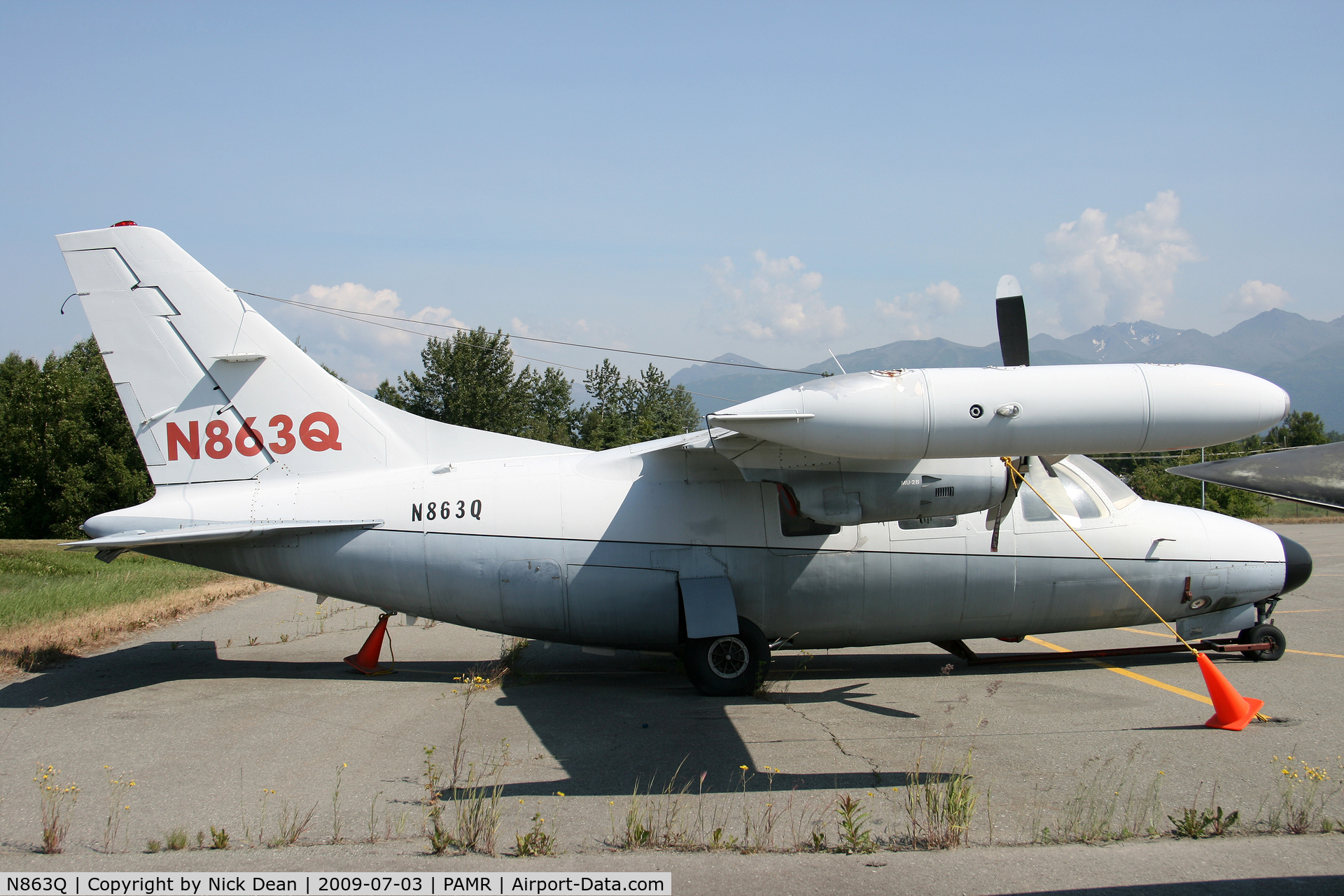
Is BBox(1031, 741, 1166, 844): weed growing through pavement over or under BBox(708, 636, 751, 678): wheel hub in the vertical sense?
under

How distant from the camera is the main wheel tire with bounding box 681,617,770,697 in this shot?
9.12 m

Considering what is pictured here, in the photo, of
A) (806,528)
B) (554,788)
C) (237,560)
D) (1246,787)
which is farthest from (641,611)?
(1246,787)

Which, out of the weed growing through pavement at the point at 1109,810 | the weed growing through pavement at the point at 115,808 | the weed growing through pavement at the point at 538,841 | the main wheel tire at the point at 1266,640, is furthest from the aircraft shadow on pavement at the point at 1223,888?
the main wheel tire at the point at 1266,640

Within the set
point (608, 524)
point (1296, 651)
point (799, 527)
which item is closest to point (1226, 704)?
point (799, 527)

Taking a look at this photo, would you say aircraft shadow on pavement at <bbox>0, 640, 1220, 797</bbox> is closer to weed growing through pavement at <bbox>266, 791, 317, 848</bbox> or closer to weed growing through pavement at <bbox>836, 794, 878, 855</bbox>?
weed growing through pavement at <bbox>836, 794, 878, 855</bbox>

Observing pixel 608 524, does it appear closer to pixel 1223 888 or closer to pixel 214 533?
pixel 214 533

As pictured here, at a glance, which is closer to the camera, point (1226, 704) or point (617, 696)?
point (1226, 704)

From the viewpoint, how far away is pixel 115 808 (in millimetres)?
5762

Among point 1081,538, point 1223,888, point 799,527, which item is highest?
point 799,527

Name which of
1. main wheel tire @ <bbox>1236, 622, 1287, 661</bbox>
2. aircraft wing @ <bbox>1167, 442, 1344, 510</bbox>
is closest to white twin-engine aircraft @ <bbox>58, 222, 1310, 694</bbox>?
main wheel tire @ <bbox>1236, 622, 1287, 661</bbox>

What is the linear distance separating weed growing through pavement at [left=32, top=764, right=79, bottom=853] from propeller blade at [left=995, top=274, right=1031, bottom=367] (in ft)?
28.4

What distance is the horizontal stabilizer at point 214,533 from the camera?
8492 millimetres

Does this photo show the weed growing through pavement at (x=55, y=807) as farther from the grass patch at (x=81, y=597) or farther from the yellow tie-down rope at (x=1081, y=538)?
the yellow tie-down rope at (x=1081, y=538)

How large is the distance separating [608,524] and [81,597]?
11.8 meters
